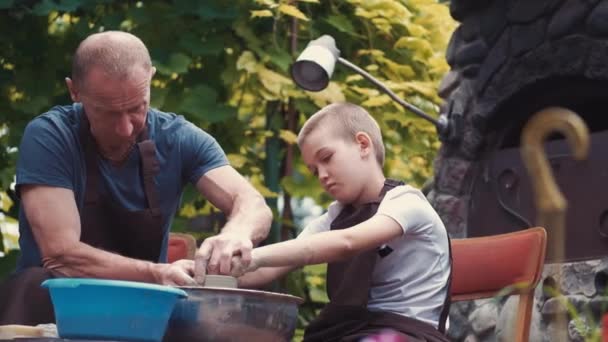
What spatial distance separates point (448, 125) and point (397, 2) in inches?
44.0

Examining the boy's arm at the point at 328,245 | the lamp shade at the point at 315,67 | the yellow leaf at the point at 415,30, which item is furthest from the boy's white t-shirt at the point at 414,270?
the yellow leaf at the point at 415,30

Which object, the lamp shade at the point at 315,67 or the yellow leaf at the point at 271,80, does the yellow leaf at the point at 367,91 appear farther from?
the lamp shade at the point at 315,67

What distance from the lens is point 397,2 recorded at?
6.35m

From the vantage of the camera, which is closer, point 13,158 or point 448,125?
point 448,125

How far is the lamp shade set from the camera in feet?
16.9

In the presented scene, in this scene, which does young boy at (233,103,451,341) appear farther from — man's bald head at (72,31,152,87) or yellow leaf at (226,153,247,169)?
yellow leaf at (226,153,247,169)

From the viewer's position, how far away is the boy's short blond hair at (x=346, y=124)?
2781mm

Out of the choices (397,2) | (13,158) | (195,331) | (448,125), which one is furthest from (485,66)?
(195,331)

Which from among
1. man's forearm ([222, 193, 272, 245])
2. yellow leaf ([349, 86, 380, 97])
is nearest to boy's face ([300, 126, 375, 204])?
man's forearm ([222, 193, 272, 245])

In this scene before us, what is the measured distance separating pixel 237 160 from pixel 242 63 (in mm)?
500

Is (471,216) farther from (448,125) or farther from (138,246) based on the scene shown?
(138,246)

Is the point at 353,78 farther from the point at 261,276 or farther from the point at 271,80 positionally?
the point at 261,276

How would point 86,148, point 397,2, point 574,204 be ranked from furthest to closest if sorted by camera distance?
1. point 397,2
2. point 574,204
3. point 86,148

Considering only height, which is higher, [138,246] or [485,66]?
[485,66]
